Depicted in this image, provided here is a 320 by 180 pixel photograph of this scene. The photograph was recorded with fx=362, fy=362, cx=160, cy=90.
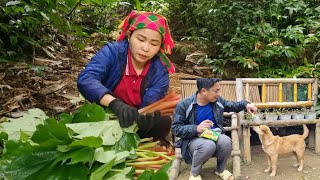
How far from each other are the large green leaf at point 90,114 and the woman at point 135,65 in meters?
0.25

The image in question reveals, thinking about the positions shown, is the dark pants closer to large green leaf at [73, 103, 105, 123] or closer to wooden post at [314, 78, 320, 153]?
wooden post at [314, 78, 320, 153]

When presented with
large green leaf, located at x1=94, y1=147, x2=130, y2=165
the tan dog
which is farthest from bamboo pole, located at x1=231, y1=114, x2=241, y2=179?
large green leaf, located at x1=94, y1=147, x2=130, y2=165

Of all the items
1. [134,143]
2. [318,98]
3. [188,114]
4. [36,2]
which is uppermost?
[36,2]

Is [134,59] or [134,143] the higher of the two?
[134,59]

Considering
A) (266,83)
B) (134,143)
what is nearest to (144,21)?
(134,143)

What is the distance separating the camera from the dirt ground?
11.7 feet

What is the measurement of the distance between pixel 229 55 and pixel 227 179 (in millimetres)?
1605

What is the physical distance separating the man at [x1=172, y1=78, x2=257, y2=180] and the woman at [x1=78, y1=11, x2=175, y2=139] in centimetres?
144

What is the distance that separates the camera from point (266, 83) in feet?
13.2

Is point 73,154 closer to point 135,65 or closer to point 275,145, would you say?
point 135,65

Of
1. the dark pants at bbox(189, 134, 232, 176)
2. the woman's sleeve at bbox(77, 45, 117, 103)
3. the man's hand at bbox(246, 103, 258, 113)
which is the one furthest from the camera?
the dark pants at bbox(189, 134, 232, 176)

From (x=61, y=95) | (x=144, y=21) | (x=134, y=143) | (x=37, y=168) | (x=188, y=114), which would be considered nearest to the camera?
(x=37, y=168)

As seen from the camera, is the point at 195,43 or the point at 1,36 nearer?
the point at 1,36

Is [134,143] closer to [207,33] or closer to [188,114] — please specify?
[188,114]
